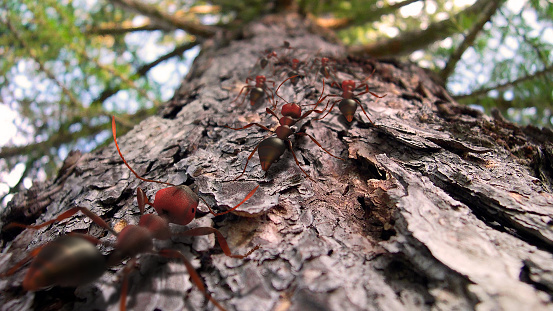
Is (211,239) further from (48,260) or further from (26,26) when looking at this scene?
(26,26)

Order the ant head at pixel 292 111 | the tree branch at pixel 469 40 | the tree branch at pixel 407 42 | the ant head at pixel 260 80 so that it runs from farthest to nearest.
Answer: the tree branch at pixel 407 42 → the tree branch at pixel 469 40 → the ant head at pixel 260 80 → the ant head at pixel 292 111

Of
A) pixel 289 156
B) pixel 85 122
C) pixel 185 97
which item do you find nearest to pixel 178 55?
pixel 85 122

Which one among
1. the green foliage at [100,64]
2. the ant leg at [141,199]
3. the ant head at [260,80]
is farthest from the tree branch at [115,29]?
the ant leg at [141,199]

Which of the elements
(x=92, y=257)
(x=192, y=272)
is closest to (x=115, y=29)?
(x=92, y=257)

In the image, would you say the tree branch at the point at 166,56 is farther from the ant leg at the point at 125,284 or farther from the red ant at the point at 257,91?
the ant leg at the point at 125,284

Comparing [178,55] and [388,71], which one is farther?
[178,55]

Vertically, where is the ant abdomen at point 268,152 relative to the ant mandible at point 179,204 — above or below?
above
